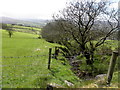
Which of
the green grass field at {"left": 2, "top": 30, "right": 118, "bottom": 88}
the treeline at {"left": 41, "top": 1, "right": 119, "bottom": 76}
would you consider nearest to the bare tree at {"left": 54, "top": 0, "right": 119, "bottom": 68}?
the treeline at {"left": 41, "top": 1, "right": 119, "bottom": 76}

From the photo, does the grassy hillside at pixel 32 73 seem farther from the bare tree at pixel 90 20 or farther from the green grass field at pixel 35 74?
the bare tree at pixel 90 20

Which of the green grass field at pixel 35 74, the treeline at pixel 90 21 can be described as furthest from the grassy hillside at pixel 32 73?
the treeline at pixel 90 21

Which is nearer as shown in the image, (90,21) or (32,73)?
(32,73)

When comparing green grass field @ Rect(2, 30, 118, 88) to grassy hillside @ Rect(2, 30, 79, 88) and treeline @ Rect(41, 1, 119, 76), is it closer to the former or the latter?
grassy hillside @ Rect(2, 30, 79, 88)

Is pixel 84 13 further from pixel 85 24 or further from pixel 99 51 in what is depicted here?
pixel 99 51

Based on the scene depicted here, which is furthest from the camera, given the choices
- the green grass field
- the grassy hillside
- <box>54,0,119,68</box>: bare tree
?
Result: <box>54,0,119,68</box>: bare tree

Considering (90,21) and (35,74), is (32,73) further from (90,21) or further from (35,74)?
(90,21)

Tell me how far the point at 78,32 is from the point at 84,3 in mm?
2907

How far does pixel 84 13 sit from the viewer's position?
1179cm

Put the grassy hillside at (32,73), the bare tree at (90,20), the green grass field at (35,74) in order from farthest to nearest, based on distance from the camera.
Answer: the bare tree at (90,20)
the grassy hillside at (32,73)
the green grass field at (35,74)

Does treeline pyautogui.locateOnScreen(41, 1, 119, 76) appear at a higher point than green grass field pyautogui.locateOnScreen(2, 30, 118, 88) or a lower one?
higher

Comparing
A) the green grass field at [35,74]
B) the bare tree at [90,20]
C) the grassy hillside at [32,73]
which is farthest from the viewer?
the bare tree at [90,20]

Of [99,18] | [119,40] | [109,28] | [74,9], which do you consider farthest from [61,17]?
[119,40]

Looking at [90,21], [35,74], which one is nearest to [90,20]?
[90,21]
